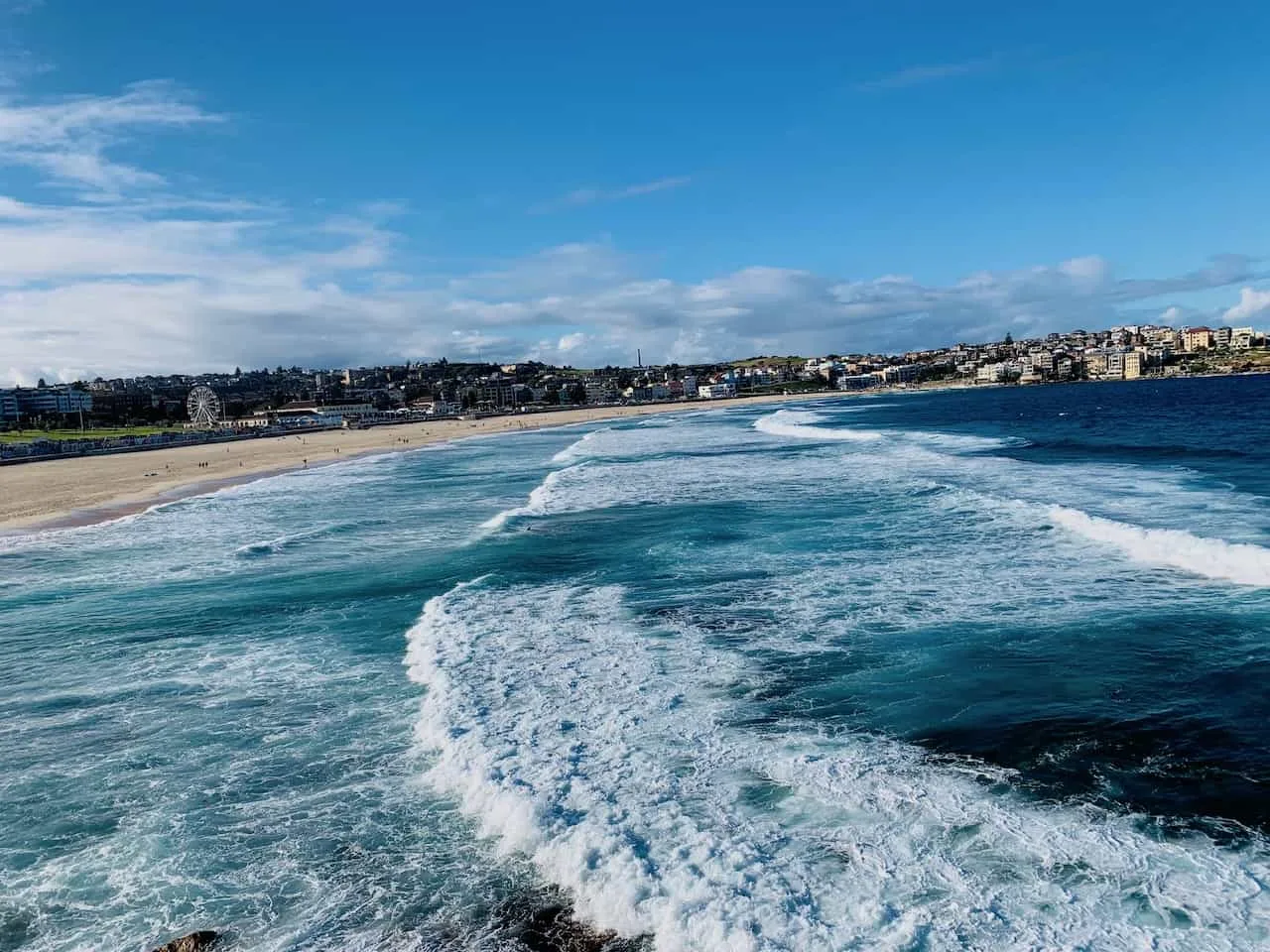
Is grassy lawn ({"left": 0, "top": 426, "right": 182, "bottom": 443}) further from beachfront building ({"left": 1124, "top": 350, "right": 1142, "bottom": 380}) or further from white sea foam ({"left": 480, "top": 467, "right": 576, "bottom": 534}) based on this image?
beachfront building ({"left": 1124, "top": 350, "right": 1142, "bottom": 380})

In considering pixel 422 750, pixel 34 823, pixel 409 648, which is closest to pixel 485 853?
pixel 422 750

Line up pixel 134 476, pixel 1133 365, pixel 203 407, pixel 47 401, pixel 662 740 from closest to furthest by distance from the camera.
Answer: pixel 662 740, pixel 134 476, pixel 203 407, pixel 47 401, pixel 1133 365

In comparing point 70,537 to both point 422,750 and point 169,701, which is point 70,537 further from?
point 422,750

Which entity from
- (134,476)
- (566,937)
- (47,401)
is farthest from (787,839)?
(47,401)

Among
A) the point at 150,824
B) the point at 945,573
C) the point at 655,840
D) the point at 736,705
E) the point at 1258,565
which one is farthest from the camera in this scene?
the point at 945,573

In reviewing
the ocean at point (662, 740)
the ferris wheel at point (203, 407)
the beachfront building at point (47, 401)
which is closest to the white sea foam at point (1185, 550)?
the ocean at point (662, 740)

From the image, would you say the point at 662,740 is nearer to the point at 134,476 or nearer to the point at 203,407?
the point at 134,476

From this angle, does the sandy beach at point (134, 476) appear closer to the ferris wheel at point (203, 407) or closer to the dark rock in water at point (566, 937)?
the dark rock in water at point (566, 937)
